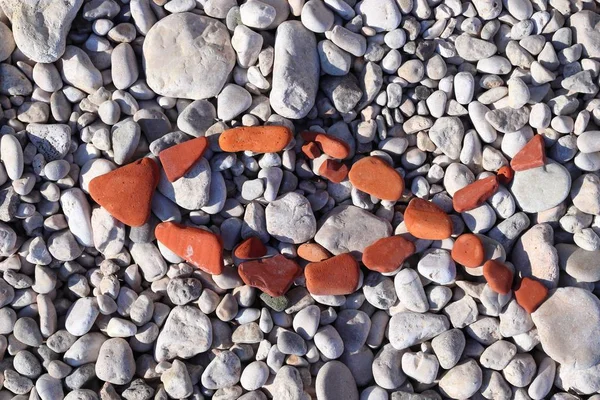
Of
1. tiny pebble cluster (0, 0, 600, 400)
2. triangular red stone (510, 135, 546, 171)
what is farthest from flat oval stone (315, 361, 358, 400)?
triangular red stone (510, 135, 546, 171)

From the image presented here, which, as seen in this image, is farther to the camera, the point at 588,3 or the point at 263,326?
the point at 588,3

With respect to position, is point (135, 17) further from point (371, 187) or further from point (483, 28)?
point (483, 28)

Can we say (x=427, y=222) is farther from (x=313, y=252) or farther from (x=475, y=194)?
(x=313, y=252)

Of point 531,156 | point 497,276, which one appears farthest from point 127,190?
point 531,156

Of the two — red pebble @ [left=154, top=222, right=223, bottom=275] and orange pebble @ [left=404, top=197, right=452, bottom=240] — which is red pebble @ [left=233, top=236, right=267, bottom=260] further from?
orange pebble @ [left=404, top=197, right=452, bottom=240]

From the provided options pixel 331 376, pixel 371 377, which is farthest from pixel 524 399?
pixel 331 376

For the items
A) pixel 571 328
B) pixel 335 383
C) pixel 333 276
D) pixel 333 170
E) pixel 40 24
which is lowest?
pixel 335 383
